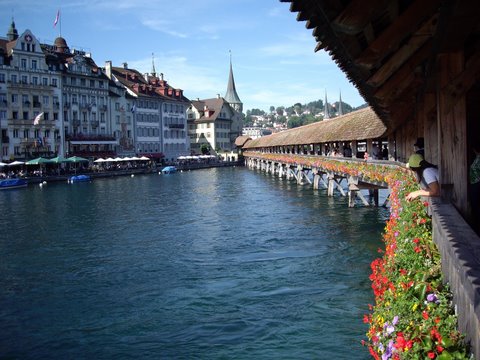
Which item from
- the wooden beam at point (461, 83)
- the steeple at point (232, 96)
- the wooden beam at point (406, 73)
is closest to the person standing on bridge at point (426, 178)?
the wooden beam at point (461, 83)

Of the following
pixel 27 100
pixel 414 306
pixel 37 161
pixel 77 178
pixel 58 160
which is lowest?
pixel 414 306

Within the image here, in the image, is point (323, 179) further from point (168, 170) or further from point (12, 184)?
point (168, 170)

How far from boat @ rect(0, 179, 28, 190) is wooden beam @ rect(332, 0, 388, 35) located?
52491 mm

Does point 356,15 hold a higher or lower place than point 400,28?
lower

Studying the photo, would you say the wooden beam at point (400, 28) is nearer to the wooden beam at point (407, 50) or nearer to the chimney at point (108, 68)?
the wooden beam at point (407, 50)

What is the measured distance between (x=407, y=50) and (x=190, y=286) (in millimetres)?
8601

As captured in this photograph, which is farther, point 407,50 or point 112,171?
point 112,171

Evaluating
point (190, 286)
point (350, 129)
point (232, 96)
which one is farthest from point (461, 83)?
point (232, 96)

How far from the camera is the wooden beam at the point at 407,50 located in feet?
20.6

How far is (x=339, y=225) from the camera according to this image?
2298cm

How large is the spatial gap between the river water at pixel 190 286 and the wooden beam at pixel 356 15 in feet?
20.4

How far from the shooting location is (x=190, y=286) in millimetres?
13727

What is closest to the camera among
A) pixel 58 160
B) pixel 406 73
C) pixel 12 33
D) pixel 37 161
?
pixel 406 73

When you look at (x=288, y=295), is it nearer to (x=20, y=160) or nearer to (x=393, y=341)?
(x=393, y=341)
